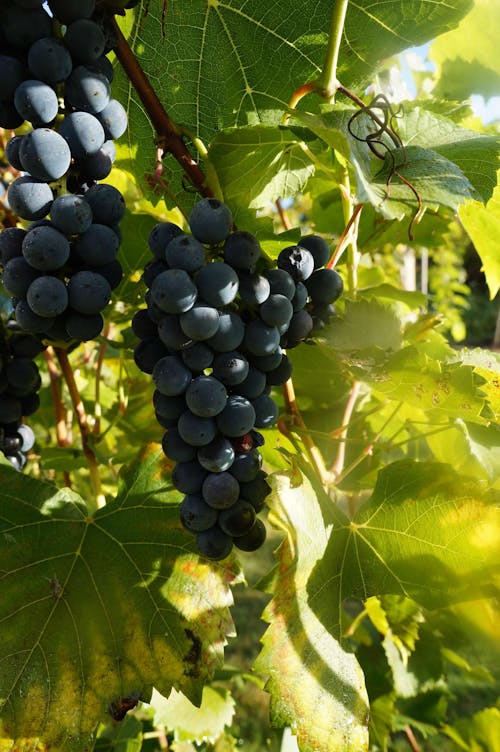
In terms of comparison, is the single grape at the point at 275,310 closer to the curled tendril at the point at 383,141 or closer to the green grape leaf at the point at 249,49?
the curled tendril at the point at 383,141

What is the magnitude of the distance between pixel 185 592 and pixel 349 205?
29.6 inches

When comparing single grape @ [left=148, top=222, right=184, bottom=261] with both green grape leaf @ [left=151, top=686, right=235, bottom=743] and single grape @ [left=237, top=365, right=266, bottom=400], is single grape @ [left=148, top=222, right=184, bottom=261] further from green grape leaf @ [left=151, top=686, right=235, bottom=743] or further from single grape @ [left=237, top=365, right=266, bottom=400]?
green grape leaf @ [left=151, top=686, right=235, bottom=743]

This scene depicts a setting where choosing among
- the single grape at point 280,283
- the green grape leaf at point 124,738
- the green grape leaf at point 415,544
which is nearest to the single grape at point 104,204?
the single grape at point 280,283

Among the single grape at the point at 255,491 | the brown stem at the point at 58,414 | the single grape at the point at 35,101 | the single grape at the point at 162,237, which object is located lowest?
the brown stem at the point at 58,414

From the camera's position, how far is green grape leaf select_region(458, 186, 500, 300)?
134 centimetres

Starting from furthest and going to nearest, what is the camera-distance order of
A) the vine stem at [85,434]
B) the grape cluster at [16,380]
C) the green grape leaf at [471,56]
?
the green grape leaf at [471,56]
the vine stem at [85,434]
the grape cluster at [16,380]

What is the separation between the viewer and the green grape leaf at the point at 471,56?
1463 millimetres

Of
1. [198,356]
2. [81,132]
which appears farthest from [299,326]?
[81,132]

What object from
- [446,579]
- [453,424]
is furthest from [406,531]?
[453,424]

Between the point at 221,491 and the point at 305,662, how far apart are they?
0.35m

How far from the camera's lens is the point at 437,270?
689 cm

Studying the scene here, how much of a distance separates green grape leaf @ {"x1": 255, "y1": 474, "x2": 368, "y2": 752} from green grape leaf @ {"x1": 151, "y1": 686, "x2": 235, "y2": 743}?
705 millimetres

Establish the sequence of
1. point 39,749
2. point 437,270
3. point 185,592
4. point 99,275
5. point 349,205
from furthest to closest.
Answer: point 437,270 → point 349,205 → point 185,592 → point 39,749 → point 99,275

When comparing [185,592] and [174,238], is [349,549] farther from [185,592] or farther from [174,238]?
[174,238]
